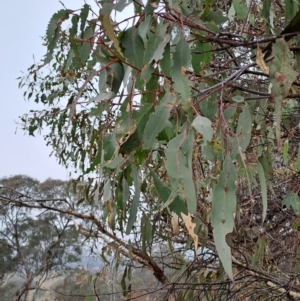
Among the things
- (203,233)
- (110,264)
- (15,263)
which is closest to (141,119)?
(203,233)

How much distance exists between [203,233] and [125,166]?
2.77ft

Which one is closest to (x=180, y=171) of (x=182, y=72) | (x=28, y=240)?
(x=182, y=72)

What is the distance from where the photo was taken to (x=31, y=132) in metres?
3.46

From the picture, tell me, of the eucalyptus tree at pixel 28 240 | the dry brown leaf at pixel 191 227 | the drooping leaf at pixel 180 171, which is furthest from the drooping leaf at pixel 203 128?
the eucalyptus tree at pixel 28 240

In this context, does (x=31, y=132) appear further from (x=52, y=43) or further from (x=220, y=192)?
(x=220, y=192)

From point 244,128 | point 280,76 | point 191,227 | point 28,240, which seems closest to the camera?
point 280,76

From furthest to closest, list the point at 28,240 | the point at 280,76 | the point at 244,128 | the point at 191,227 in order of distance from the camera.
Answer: the point at 28,240
the point at 244,128
the point at 191,227
the point at 280,76

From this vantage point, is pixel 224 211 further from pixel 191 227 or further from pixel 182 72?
pixel 182 72

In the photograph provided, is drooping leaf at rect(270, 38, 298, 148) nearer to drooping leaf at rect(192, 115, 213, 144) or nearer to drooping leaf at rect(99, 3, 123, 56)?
drooping leaf at rect(192, 115, 213, 144)

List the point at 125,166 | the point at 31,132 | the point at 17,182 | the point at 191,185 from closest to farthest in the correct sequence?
the point at 191,185 → the point at 125,166 → the point at 31,132 → the point at 17,182

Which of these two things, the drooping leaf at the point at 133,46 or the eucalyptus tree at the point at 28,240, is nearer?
the drooping leaf at the point at 133,46

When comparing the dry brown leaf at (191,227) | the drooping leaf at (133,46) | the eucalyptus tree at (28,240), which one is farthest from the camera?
the eucalyptus tree at (28,240)

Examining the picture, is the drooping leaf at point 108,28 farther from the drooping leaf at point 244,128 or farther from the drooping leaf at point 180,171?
the drooping leaf at point 244,128

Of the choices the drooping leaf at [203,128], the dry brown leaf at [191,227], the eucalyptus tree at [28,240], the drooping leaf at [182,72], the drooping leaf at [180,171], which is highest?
the eucalyptus tree at [28,240]
